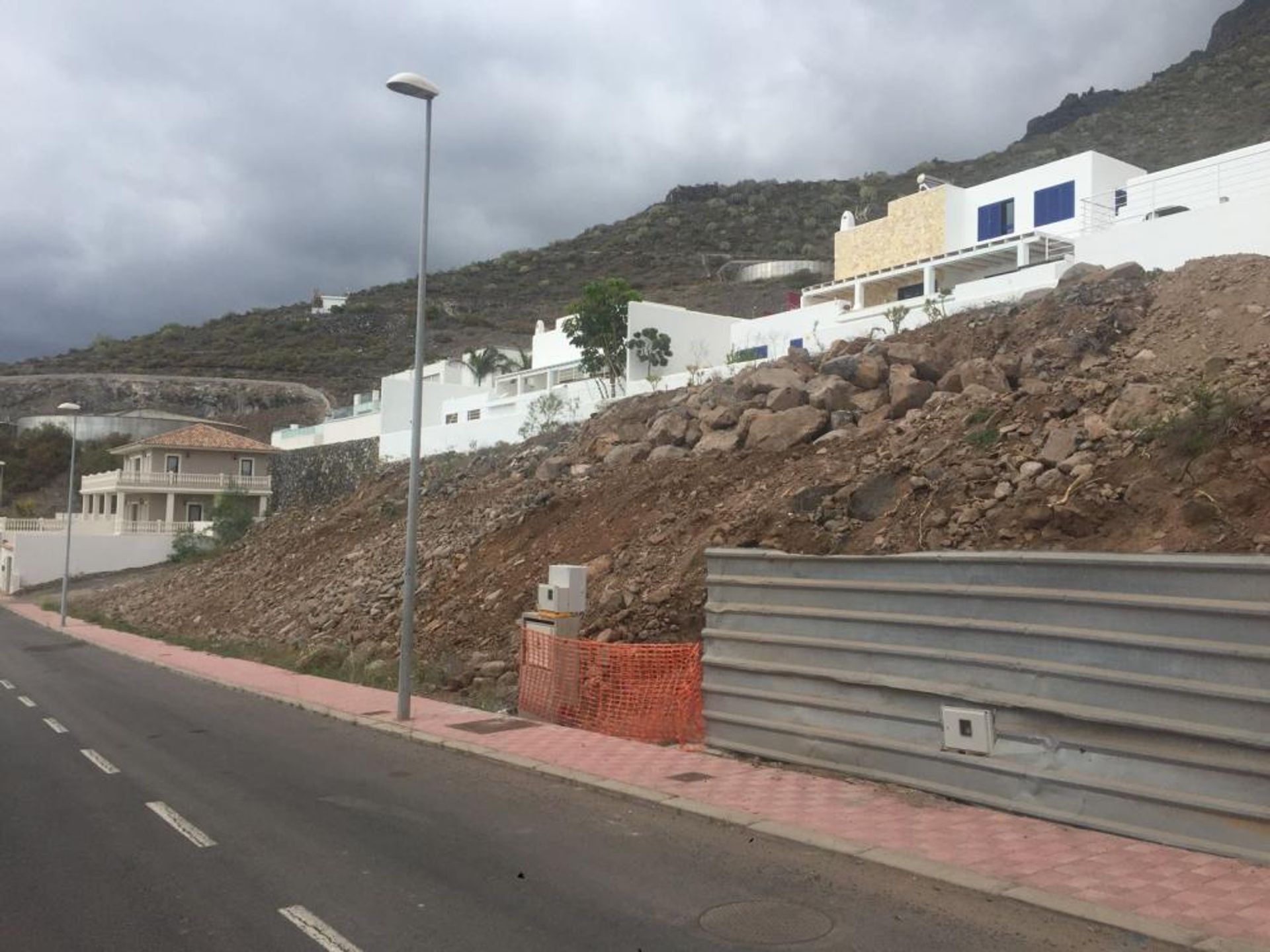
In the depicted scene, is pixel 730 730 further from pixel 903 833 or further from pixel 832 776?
pixel 903 833

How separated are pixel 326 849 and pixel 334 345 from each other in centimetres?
10028

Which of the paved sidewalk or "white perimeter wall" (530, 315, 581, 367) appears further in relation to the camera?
"white perimeter wall" (530, 315, 581, 367)

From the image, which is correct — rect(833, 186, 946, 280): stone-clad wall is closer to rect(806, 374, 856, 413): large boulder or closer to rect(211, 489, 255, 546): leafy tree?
rect(806, 374, 856, 413): large boulder

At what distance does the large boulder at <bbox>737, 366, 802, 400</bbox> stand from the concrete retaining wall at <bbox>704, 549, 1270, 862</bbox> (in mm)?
12331

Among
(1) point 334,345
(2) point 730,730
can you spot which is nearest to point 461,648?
(2) point 730,730

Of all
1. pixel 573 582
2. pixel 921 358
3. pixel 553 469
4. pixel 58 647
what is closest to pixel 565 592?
pixel 573 582

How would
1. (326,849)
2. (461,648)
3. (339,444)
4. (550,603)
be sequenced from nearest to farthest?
(326,849)
(550,603)
(461,648)
(339,444)

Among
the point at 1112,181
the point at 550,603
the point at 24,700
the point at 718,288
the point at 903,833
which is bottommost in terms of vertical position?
the point at 24,700

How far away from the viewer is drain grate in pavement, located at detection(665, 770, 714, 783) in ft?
30.3

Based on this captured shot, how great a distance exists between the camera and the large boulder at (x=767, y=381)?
2195cm

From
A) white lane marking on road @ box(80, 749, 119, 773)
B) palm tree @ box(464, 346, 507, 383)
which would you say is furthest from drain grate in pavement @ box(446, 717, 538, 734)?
palm tree @ box(464, 346, 507, 383)

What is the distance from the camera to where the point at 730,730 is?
1020 centimetres

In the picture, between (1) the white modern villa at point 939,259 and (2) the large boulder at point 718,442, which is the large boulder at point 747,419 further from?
(1) the white modern villa at point 939,259

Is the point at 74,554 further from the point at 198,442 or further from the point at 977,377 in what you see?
the point at 977,377
